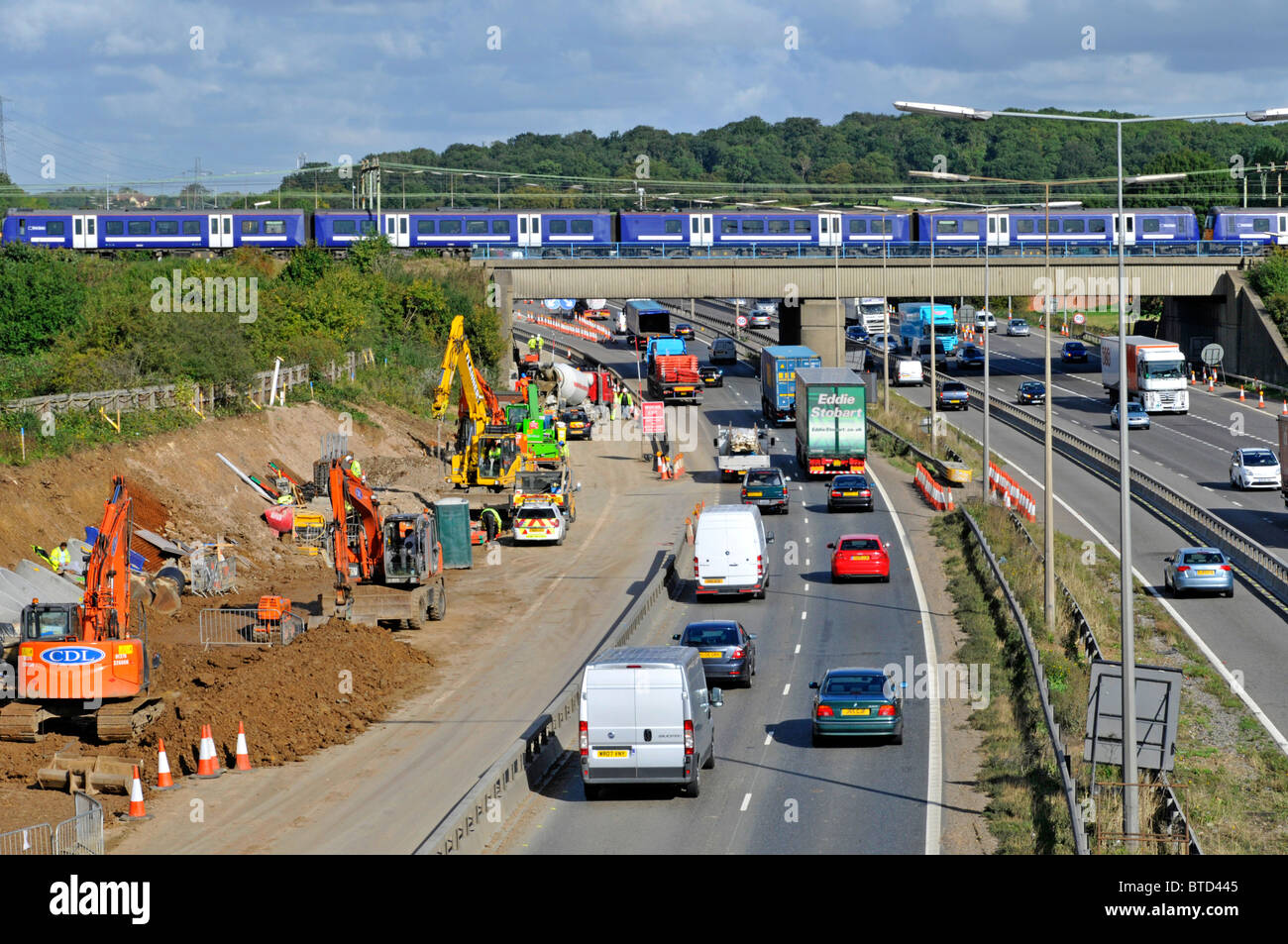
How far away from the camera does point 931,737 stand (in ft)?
95.4

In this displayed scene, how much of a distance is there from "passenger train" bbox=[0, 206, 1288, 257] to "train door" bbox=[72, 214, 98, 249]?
61 millimetres

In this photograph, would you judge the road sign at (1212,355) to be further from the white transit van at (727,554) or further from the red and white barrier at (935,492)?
the white transit van at (727,554)

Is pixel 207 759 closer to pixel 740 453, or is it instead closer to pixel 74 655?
pixel 74 655

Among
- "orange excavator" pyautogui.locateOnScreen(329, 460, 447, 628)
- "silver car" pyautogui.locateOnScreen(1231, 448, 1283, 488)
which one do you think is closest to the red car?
"orange excavator" pyautogui.locateOnScreen(329, 460, 447, 628)

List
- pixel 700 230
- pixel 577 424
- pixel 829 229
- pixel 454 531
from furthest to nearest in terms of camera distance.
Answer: pixel 700 230
pixel 829 229
pixel 577 424
pixel 454 531

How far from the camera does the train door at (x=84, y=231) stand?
91812mm

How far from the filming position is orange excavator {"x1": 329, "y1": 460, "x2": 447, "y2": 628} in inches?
1503

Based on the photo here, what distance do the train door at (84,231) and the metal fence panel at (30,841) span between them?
7665 centimetres

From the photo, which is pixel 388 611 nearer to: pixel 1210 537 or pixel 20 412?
pixel 20 412

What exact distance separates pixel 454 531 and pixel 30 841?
2657cm

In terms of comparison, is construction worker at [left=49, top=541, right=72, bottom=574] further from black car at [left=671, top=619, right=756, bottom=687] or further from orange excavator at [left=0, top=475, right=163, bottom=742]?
black car at [left=671, top=619, right=756, bottom=687]

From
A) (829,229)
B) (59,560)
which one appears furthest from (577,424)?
(59,560)

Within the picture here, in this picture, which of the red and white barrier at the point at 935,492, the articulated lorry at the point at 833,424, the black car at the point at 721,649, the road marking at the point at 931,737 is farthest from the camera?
the articulated lorry at the point at 833,424

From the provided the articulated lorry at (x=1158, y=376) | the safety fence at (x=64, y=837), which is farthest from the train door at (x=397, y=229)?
the safety fence at (x=64, y=837)
